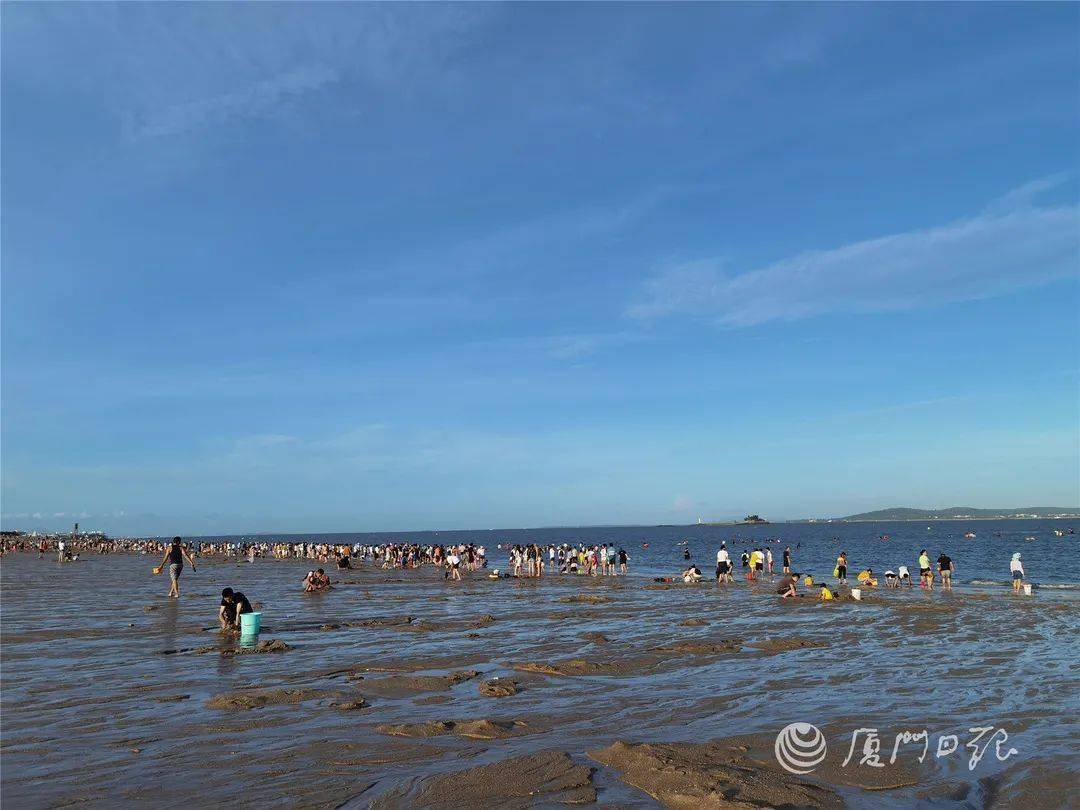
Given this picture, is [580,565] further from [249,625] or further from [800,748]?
[800,748]

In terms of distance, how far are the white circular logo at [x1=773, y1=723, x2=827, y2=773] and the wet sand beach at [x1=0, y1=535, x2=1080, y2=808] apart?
150 mm

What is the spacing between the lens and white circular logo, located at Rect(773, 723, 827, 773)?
8.08 m

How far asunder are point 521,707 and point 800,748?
3.99m

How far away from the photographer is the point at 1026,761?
8.27 m

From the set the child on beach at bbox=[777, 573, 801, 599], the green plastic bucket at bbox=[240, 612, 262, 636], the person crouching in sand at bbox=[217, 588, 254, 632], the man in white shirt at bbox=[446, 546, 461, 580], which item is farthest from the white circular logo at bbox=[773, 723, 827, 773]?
the man in white shirt at bbox=[446, 546, 461, 580]

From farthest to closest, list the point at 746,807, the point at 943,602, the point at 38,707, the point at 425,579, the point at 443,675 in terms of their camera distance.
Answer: the point at 425,579, the point at 943,602, the point at 443,675, the point at 38,707, the point at 746,807

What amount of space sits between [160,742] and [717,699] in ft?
25.7

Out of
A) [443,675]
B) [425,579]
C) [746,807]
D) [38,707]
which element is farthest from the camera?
[425,579]

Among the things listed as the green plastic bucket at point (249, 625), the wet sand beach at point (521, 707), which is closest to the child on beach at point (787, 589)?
the wet sand beach at point (521, 707)

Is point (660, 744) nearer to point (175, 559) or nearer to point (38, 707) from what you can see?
point (38, 707)

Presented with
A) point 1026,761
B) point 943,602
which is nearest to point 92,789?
point 1026,761

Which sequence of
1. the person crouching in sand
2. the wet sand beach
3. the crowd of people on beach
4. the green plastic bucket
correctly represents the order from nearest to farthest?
the wet sand beach < the green plastic bucket < the person crouching in sand < the crowd of people on beach

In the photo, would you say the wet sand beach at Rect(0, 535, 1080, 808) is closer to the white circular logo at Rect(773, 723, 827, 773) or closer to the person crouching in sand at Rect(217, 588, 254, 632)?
the white circular logo at Rect(773, 723, 827, 773)

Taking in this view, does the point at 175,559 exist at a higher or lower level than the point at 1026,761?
higher
